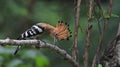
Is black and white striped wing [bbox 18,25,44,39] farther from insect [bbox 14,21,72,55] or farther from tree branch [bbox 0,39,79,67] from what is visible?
tree branch [bbox 0,39,79,67]

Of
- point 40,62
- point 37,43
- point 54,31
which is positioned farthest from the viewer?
point 40,62

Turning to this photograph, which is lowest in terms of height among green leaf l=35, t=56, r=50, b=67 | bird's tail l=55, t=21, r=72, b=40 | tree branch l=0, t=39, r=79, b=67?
green leaf l=35, t=56, r=50, b=67

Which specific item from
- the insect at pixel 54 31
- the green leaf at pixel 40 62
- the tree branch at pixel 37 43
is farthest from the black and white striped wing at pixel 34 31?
the green leaf at pixel 40 62

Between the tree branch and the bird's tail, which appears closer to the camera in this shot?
the tree branch

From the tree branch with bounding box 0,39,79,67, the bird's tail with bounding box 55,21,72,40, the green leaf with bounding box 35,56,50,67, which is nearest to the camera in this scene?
the tree branch with bounding box 0,39,79,67

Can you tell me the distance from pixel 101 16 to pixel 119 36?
0.23 meters

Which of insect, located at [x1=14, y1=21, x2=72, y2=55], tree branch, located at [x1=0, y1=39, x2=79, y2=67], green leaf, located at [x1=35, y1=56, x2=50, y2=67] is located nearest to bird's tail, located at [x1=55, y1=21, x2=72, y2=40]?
insect, located at [x1=14, y1=21, x2=72, y2=55]

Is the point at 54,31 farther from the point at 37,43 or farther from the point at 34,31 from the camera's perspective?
the point at 37,43

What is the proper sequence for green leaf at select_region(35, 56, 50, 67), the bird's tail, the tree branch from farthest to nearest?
green leaf at select_region(35, 56, 50, 67) → the bird's tail → the tree branch

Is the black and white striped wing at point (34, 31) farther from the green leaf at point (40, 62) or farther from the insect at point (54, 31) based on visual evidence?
the green leaf at point (40, 62)

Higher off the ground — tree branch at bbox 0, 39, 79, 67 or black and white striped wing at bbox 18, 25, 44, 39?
black and white striped wing at bbox 18, 25, 44, 39

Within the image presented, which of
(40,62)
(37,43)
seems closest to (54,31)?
(37,43)

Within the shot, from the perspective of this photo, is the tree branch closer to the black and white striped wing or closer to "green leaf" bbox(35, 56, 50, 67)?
the black and white striped wing

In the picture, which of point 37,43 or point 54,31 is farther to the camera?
point 54,31
